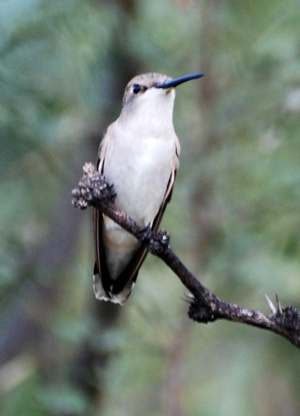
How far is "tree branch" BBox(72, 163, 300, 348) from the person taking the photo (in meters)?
3.09

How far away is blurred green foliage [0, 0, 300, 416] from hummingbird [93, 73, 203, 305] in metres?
0.71

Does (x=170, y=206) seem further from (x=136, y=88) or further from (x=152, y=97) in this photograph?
(x=152, y=97)

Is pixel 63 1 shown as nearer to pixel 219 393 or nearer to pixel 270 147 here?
pixel 270 147

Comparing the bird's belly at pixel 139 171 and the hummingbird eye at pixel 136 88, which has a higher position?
the hummingbird eye at pixel 136 88

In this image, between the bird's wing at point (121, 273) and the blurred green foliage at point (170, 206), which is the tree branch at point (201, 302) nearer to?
the bird's wing at point (121, 273)

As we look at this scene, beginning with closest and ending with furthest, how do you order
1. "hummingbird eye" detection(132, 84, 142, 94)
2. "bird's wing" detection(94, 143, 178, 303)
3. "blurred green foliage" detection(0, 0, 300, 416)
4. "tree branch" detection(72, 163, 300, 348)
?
"tree branch" detection(72, 163, 300, 348)
"bird's wing" detection(94, 143, 178, 303)
"hummingbird eye" detection(132, 84, 142, 94)
"blurred green foliage" detection(0, 0, 300, 416)

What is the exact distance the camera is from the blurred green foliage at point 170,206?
6.06 metres

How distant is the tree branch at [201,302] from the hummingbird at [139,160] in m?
1.61

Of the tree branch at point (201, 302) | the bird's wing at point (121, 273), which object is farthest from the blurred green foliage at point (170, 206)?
the tree branch at point (201, 302)

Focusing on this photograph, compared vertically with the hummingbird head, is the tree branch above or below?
below

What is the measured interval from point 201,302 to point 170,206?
4.32 meters

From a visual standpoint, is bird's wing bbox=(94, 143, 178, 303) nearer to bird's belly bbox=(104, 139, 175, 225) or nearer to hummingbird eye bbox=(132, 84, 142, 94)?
bird's belly bbox=(104, 139, 175, 225)

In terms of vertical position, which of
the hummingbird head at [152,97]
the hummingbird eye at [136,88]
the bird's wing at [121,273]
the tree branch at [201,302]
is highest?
the hummingbird eye at [136,88]

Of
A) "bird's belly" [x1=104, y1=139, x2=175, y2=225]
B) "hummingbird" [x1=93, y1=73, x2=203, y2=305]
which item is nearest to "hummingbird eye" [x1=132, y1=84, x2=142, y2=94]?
"hummingbird" [x1=93, y1=73, x2=203, y2=305]
